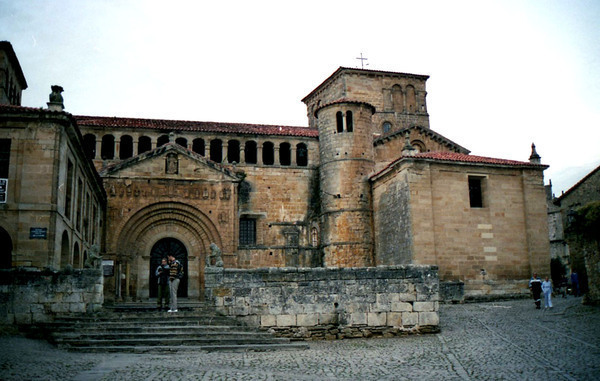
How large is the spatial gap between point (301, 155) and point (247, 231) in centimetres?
598

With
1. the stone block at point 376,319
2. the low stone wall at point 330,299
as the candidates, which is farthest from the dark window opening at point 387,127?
the stone block at point 376,319

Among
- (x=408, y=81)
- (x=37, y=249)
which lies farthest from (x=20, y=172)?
(x=408, y=81)

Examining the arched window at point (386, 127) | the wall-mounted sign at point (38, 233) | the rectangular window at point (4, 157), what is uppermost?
the arched window at point (386, 127)

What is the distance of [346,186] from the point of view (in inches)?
1233

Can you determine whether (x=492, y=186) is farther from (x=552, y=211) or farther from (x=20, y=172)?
(x=552, y=211)

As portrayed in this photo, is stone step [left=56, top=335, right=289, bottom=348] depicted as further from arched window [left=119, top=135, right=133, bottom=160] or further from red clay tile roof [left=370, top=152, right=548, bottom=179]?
arched window [left=119, top=135, right=133, bottom=160]

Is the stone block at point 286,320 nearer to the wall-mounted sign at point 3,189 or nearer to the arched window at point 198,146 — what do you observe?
the wall-mounted sign at point 3,189

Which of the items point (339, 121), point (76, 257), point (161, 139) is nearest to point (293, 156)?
point (339, 121)

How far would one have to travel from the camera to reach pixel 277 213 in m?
32.5

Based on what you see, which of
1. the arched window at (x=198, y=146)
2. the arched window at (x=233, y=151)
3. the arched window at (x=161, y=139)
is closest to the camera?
the arched window at (x=161, y=139)

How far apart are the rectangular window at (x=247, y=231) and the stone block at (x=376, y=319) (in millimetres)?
17251

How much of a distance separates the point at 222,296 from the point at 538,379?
→ 8.13m

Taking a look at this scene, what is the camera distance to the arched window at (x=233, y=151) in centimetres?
3308

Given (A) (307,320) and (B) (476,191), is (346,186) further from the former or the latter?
(A) (307,320)
